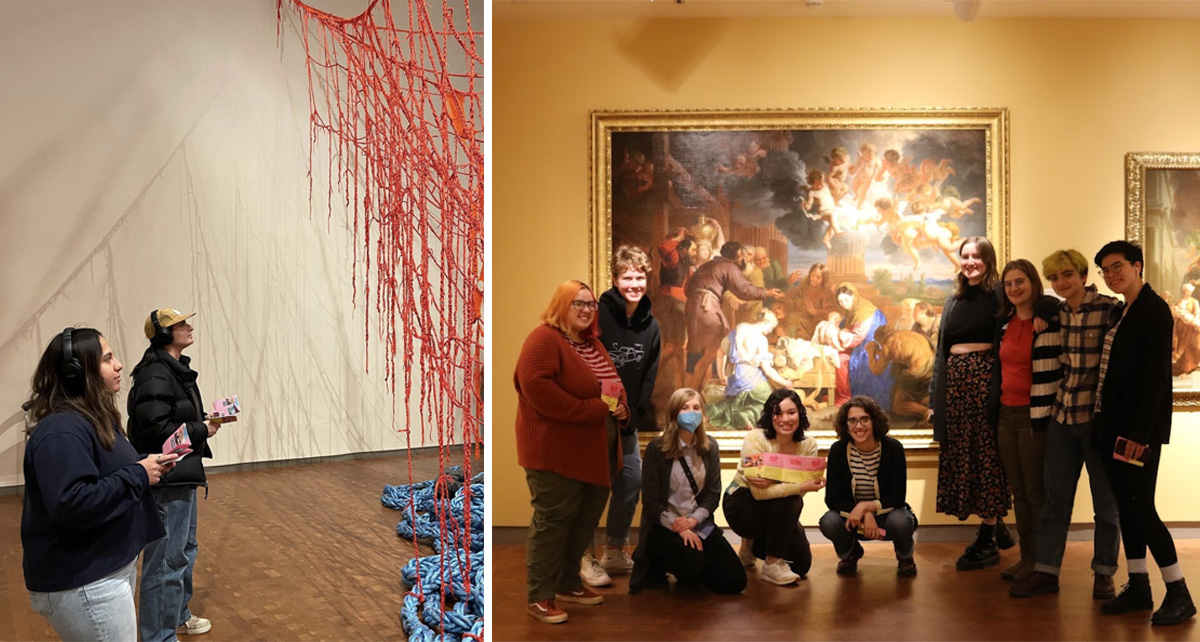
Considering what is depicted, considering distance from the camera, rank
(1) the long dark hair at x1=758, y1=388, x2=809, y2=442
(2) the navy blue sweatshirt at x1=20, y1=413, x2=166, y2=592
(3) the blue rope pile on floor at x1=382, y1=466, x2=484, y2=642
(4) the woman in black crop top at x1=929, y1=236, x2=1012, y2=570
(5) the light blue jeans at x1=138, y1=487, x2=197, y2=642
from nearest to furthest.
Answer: (2) the navy blue sweatshirt at x1=20, y1=413, x2=166, y2=592 → (5) the light blue jeans at x1=138, y1=487, x2=197, y2=642 → (3) the blue rope pile on floor at x1=382, y1=466, x2=484, y2=642 → (4) the woman in black crop top at x1=929, y1=236, x2=1012, y2=570 → (1) the long dark hair at x1=758, y1=388, x2=809, y2=442

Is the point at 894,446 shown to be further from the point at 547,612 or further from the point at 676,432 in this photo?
the point at 547,612

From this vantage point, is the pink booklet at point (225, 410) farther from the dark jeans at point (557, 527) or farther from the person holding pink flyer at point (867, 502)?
the person holding pink flyer at point (867, 502)

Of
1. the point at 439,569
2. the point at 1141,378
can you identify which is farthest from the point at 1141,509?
the point at 439,569

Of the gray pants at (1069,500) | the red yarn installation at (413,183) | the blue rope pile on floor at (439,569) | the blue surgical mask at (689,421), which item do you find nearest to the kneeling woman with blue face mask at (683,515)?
the blue surgical mask at (689,421)

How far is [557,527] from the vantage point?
2992 millimetres

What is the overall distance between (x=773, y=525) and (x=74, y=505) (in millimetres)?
2290

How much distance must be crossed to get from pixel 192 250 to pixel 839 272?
2319 mm

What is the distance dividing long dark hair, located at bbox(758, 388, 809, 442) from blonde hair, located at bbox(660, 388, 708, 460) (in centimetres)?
25

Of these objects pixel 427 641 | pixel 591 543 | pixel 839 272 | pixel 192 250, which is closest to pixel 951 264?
pixel 839 272

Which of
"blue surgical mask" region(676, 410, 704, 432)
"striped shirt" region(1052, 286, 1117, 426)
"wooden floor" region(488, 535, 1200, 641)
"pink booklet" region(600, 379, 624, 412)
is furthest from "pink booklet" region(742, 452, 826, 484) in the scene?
"striped shirt" region(1052, 286, 1117, 426)

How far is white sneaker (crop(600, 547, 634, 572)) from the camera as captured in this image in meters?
3.32

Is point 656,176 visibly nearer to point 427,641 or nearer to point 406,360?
point 406,360

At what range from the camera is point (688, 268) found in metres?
3.56

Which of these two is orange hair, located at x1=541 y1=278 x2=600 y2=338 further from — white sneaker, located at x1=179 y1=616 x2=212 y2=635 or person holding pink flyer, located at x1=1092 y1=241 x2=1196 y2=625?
person holding pink flyer, located at x1=1092 y1=241 x2=1196 y2=625
